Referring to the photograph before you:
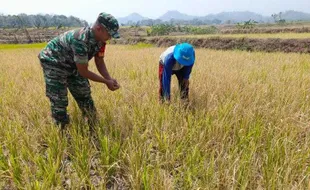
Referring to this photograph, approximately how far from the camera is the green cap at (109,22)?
200 cm

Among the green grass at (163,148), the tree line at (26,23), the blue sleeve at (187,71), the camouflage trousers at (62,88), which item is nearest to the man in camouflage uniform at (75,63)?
the camouflage trousers at (62,88)

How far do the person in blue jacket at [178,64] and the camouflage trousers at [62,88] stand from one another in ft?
3.18

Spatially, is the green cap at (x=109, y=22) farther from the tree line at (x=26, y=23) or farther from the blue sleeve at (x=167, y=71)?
the tree line at (x=26, y=23)

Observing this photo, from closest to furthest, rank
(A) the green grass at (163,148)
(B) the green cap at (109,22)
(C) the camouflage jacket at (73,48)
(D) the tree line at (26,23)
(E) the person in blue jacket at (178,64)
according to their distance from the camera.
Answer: (A) the green grass at (163,148), (B) the green cap at (109,22), (C) the camouflage jacket at (73,48), (E) the person in blue jacket at (178,64), (D) the tree line at (26,23)

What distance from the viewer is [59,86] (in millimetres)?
2496

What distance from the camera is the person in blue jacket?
2.66 meters

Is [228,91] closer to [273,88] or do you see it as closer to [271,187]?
[273,88]

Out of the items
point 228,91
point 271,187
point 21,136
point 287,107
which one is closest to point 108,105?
point 21,136

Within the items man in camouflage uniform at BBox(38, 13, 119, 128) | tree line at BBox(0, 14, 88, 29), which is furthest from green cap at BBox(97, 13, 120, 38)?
tree line at BBox(0, 14, 88, 29)

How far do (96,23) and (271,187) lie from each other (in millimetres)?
1916

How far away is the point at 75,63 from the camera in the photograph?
2465 millimetres

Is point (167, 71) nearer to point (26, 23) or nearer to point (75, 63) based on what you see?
point (75, 63)

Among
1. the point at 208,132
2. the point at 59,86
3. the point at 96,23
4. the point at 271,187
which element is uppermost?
the point at 96,23

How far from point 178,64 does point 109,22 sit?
1373 millimetres
